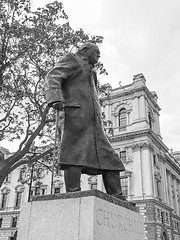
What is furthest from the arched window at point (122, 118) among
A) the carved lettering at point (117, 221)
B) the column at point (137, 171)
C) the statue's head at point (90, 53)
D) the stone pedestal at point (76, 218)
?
the stone pedestal at point (76, 218)

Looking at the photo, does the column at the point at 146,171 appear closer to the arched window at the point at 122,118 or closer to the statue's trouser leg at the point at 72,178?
the arched window at the point at 122,118

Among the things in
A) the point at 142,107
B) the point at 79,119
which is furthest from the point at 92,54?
the point at 142,107

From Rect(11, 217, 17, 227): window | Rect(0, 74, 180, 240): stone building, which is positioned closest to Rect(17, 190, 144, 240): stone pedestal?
Rect(0, 74, 180, 240): stone building

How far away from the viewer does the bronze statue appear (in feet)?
11.1

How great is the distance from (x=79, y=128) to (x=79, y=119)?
11 cm

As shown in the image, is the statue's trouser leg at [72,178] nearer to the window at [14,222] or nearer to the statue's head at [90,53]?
the statue's head at [90,53]

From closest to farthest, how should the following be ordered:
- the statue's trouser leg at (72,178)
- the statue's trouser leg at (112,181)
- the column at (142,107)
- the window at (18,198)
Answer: the statue's trouser leg at (72,178) → the statue's trouser leg at (112,181) → the column at (142,107) → the window at (18,198)

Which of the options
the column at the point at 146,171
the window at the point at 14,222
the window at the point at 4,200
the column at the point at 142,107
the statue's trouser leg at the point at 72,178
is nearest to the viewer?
the statue's trouser leg at the point at 72,178

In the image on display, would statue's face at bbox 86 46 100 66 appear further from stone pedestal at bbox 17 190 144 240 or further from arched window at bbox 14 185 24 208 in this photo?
arched window at bbox 14 185 24 208

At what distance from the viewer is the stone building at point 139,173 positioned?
3104 centimetres

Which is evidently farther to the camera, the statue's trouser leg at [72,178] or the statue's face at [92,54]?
the statue's face at [92,54]

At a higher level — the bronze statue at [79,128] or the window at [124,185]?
the window at [124,185]

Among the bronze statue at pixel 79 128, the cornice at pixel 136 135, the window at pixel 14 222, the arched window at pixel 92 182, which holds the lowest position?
the bronze statue at pixel 79 128

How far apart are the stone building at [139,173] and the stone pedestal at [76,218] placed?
25824 mm
